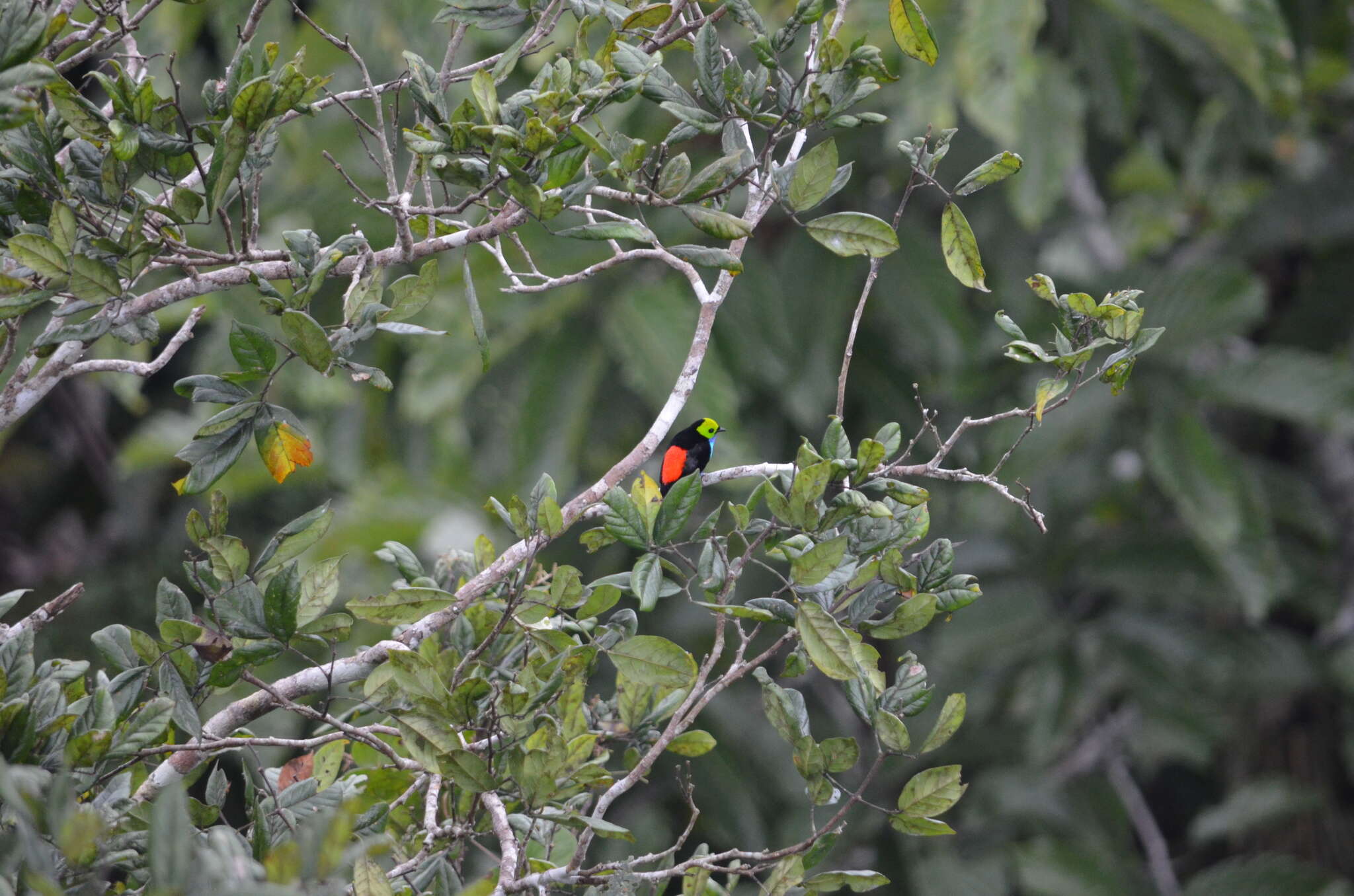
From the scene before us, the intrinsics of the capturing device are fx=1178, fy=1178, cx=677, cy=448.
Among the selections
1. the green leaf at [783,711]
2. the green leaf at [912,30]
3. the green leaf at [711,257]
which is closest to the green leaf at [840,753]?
the green leaf at [783,711]

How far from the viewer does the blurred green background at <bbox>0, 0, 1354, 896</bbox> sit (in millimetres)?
4691

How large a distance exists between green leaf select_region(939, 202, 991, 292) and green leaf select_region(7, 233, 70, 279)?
4.11ft

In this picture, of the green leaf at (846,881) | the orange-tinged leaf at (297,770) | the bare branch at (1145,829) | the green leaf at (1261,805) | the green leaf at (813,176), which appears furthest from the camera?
the bare branch at (1145,829)

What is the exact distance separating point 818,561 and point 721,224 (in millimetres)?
519

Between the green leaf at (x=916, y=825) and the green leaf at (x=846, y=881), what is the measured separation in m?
0.08

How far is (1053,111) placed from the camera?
15.8ft

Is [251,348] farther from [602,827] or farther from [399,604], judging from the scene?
[602,827]

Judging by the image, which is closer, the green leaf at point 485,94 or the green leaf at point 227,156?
the green leaf at point 227,156

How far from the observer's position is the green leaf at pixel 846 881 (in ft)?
5.60

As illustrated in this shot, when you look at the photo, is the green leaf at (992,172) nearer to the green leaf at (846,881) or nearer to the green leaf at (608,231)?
the green leaf at (608,231)

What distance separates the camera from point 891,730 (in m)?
1.75

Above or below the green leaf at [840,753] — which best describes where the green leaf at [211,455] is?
above

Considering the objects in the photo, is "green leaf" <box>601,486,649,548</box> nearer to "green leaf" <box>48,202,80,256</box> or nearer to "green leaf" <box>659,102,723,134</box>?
"green leaf" <box>659,102,723,134</box>

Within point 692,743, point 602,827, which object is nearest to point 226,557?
point 602,827
